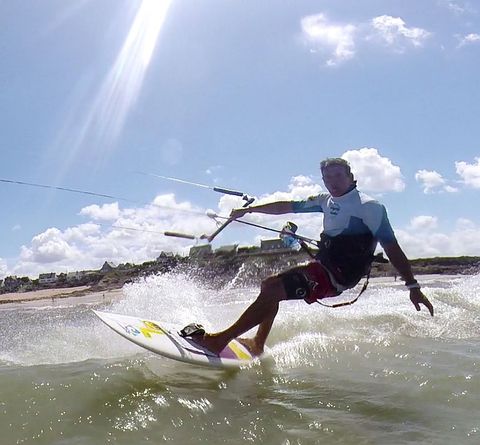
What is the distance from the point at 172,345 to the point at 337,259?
1.78 meters

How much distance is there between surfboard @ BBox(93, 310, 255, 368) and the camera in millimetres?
4586

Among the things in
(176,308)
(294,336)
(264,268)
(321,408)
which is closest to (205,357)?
(321,408)

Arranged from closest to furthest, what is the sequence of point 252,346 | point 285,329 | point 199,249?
1. point 252,346
2. point 285,329
3. point 199,249

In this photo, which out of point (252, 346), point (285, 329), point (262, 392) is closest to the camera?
point (262, 392)

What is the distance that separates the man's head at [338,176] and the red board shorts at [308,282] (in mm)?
772

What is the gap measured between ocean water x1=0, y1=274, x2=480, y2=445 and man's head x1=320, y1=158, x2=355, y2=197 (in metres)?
1.70

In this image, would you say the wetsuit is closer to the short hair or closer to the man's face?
the man's face

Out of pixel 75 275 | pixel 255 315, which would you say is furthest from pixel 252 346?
pixel 75 275

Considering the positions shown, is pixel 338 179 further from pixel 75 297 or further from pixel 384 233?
pixel 75 297

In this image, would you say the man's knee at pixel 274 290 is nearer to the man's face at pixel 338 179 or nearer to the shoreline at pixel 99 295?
the man's face at pixel 338 179

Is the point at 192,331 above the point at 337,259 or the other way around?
the other way around

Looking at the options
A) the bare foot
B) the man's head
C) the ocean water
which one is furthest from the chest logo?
the bare foot

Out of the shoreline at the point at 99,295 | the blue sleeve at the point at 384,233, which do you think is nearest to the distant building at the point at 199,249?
the blue sleeve at the point at 384,233

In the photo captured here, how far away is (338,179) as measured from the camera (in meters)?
5.11
